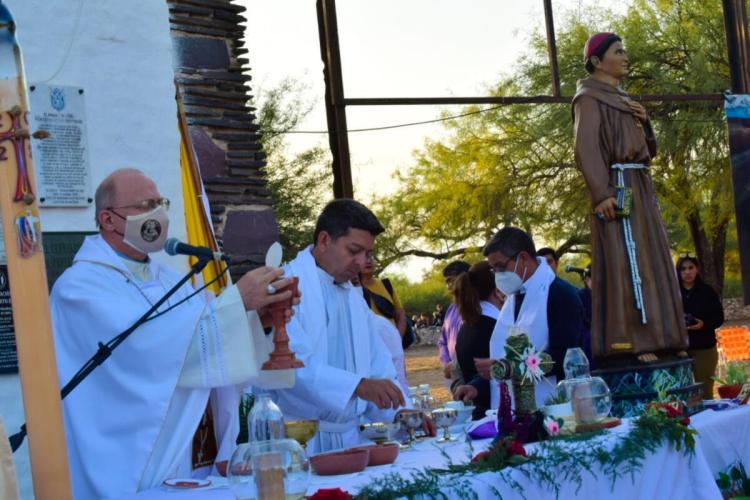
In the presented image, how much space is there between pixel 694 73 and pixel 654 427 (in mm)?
20212

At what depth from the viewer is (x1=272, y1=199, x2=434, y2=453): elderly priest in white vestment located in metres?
4.75

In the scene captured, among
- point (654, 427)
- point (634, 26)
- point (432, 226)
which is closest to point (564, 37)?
point (634, 26)

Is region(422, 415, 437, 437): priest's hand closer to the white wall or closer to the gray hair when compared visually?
the gray hair

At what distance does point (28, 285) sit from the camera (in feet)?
9.11

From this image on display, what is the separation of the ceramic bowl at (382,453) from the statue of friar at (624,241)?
3208 millimetres

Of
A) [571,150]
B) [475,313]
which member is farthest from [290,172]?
[475,313]

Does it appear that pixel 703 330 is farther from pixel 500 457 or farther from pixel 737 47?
pixel 500 457

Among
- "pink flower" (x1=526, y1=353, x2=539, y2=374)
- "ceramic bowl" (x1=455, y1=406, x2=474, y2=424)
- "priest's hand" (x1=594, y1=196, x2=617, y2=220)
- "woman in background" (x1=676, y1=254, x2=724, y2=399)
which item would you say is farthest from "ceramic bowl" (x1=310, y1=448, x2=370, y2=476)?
"woman in background" (x1=676, y1=254, x2=724, y2=399)

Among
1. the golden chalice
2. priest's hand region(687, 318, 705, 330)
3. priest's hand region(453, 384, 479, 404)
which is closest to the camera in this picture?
the golden chalice

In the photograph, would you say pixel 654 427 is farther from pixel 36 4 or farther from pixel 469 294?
pixel 36 4

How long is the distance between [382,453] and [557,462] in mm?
585

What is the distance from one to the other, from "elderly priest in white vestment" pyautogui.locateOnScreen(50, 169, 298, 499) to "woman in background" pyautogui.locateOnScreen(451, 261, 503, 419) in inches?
124

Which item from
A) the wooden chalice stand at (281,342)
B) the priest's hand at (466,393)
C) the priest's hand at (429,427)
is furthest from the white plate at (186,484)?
the priest's hand at (466,393)

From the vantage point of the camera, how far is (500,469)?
3791mm
